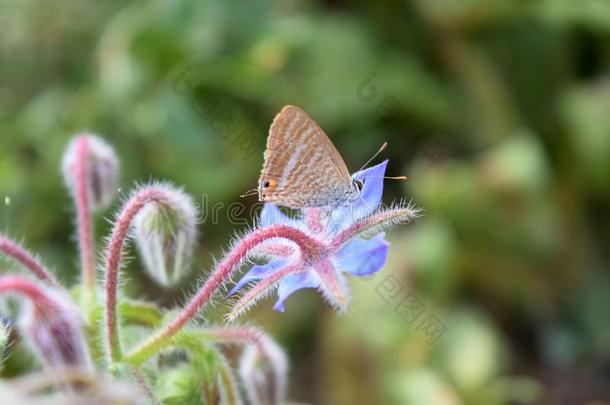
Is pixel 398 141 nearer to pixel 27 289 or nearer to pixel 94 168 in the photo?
pixel 94 168

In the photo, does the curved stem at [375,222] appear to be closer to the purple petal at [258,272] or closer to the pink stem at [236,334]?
the purple petal at [258,272]

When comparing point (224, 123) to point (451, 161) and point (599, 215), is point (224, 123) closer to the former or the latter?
point (451, 161)

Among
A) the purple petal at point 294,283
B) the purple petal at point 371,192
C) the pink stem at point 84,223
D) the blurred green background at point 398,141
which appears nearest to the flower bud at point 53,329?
the pink stem at point 84,223

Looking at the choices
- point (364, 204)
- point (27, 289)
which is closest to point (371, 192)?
point (364, 204)

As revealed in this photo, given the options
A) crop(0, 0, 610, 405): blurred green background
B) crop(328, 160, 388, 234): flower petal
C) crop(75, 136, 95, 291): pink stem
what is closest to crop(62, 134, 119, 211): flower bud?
crop(75, 136, 95, 291): pink stem

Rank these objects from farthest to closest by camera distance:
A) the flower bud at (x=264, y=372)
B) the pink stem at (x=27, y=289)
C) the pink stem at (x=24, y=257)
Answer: the flower bud at (x=264, y=372) < the pink stem at (x=24, y=257) < the pink stem at (x=27, y=289)

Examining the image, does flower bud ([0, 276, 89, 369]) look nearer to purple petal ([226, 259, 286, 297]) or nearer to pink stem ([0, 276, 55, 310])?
pink stem ([0, 276, 55, 310])

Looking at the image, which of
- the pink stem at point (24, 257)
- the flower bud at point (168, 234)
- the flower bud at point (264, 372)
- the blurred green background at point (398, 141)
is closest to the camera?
the pink stem at point (24, 257)
